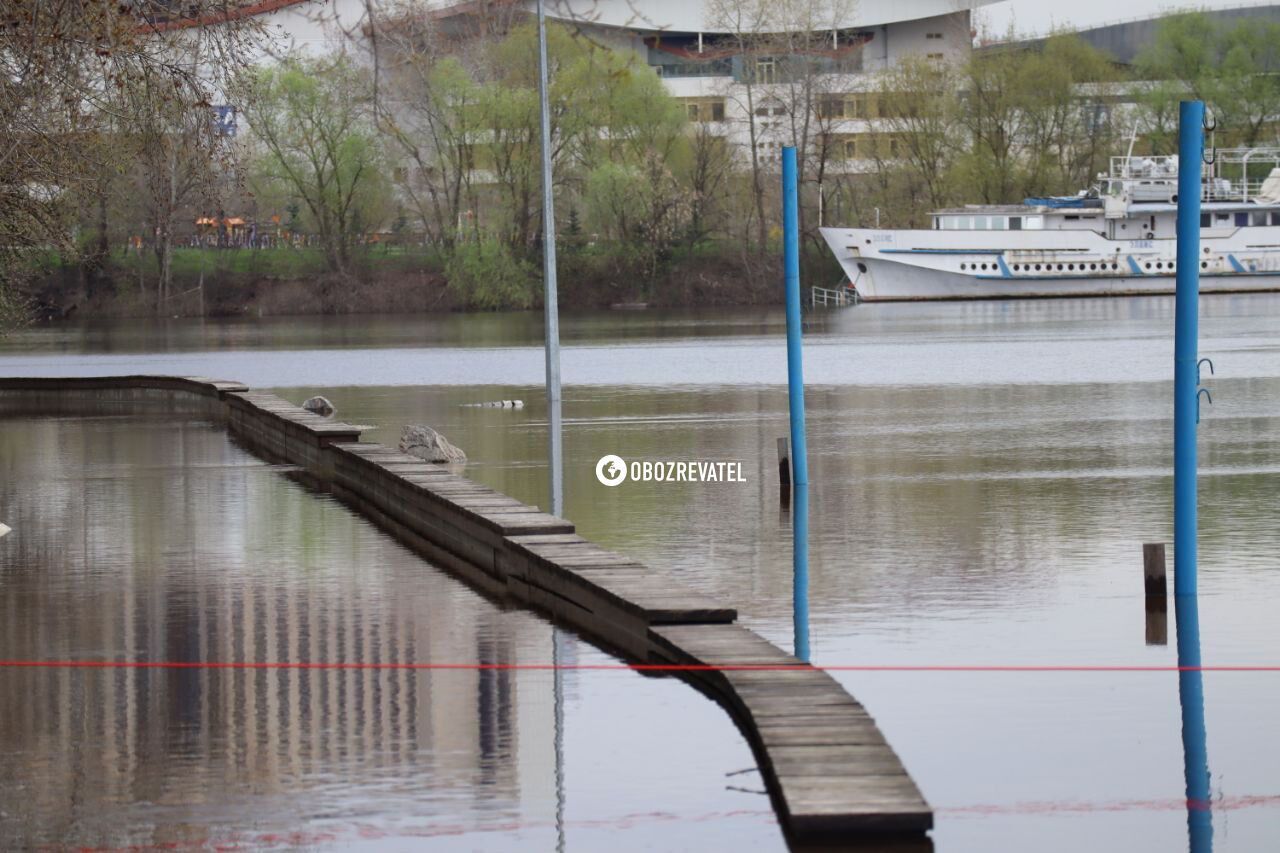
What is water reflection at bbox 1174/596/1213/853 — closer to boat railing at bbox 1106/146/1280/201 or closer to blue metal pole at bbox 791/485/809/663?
blue metal pole at bbox 791/485/809/663

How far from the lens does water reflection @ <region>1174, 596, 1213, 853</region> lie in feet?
34.1

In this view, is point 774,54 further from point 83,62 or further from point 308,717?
point 308,717

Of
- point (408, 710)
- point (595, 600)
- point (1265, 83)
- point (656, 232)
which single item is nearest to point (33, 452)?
point (595, 600)

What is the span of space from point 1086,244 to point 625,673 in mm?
101046

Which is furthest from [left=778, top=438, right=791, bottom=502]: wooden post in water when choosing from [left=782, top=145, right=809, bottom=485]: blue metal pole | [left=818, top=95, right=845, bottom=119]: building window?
[left=818, top=95, right=845, bottom=119]: building window

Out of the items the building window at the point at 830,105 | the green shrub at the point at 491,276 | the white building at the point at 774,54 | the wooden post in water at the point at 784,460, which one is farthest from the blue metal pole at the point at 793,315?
the building window at the point at 830,105

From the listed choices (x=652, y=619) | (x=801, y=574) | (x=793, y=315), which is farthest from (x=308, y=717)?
(x=793, y=315)

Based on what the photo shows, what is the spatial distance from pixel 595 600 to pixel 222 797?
5.06 meters

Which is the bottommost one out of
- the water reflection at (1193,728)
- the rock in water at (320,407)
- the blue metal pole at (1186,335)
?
the water reflection at (1193,728)

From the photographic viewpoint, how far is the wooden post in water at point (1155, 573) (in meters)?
16.5

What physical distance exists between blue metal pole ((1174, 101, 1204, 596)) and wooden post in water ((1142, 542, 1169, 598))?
23 centimetres

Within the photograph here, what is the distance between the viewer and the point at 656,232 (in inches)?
4341

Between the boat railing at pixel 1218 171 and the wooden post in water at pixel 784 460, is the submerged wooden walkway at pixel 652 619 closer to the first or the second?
the wooden post in water at pixel 784 460

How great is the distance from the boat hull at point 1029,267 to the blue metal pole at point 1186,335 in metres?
93.5
